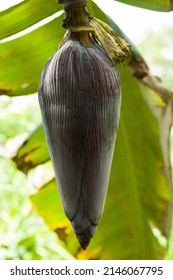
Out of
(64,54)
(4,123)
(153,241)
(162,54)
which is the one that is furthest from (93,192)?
(162,54)

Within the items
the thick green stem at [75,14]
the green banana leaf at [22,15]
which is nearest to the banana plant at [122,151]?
the green banana leaf at [22,15]

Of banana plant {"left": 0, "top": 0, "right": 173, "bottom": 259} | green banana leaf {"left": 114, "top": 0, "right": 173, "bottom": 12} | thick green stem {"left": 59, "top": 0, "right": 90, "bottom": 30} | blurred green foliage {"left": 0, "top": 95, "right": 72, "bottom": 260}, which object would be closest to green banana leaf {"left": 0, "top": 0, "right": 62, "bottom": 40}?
banana plant {"left": 0, "top": 0, "right": 173, "bottom": 259}

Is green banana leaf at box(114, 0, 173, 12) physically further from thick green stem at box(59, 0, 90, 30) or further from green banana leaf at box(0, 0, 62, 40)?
thick green stem at box(59, 0, 90, 30)

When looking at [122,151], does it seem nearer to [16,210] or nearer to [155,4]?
[155,4]

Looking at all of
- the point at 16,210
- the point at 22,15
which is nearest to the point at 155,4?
the point at 22,15

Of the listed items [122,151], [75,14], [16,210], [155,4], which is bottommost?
[16,210]
